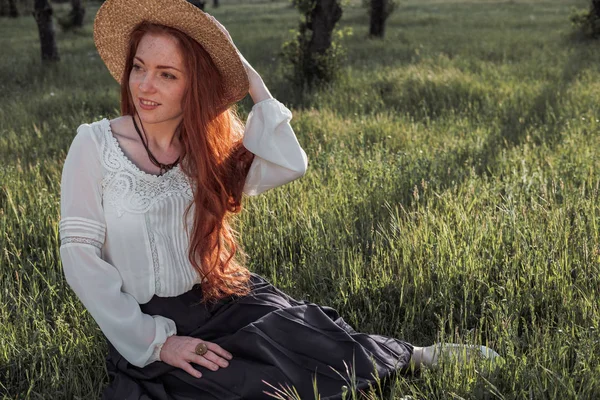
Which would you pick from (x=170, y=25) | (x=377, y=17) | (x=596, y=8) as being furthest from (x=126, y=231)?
(x=377, y=17)

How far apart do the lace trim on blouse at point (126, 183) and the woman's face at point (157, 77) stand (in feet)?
0.53

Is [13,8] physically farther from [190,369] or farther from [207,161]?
[190,369]

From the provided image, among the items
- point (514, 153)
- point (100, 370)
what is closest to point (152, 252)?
point (100, 370)

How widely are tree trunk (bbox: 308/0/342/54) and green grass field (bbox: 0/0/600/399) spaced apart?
1420 millimetres

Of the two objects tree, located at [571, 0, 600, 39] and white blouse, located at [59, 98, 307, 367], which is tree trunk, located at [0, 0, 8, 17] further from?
white blouse, located at [59, 98, 307, 367]

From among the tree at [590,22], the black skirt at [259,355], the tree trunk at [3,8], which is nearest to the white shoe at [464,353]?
the black skirt at [259,355]

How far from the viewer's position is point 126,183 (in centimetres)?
244

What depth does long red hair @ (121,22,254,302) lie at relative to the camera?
246 centimetres

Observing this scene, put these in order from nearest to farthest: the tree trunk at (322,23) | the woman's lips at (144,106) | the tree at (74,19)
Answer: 1. the woman's lips at (144,106)
2. the tree trunk at (322,23)
3. the tree at (74,19)

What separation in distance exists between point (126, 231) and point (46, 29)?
419 inches

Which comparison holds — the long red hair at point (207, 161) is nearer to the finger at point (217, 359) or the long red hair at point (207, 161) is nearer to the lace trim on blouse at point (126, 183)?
the lace trim on blouse at point (126, 183)

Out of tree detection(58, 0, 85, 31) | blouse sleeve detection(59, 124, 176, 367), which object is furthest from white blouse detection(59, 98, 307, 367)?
tree detection(58, 0, 85, 31)

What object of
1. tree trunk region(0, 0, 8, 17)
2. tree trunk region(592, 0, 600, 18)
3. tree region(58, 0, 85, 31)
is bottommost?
tree trunk region(0, 0, 8, 17)

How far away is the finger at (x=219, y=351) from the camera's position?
2.38m
